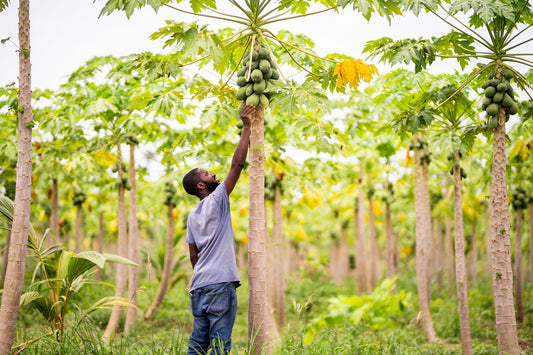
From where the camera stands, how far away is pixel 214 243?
3863mm

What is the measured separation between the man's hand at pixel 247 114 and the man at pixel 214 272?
0.21 metres

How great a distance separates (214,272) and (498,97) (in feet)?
12.1

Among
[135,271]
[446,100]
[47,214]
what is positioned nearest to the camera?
[446,100]

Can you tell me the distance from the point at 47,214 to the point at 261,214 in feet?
44.5

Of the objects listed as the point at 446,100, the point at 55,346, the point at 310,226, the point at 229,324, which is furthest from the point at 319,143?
the point at 310,226

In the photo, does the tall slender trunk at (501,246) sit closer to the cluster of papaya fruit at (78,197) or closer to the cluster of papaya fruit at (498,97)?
the cluster of papaya fruit at (498,97)

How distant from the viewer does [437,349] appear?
677cm

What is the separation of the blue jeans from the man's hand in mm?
1534

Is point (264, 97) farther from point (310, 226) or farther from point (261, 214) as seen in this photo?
point (310, 226)

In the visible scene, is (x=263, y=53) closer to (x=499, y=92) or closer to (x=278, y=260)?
(x=499, y=92)

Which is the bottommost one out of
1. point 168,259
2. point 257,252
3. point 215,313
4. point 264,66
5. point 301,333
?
point 301,333

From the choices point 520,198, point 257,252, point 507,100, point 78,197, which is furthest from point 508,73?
point 78,197

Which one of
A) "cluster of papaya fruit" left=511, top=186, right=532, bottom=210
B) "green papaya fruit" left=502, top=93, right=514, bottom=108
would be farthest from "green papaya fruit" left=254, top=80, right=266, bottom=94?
"cluster of papaya fruit" left=511, top=186, right=532, bottom=210

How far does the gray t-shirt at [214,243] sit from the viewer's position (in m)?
3.78
